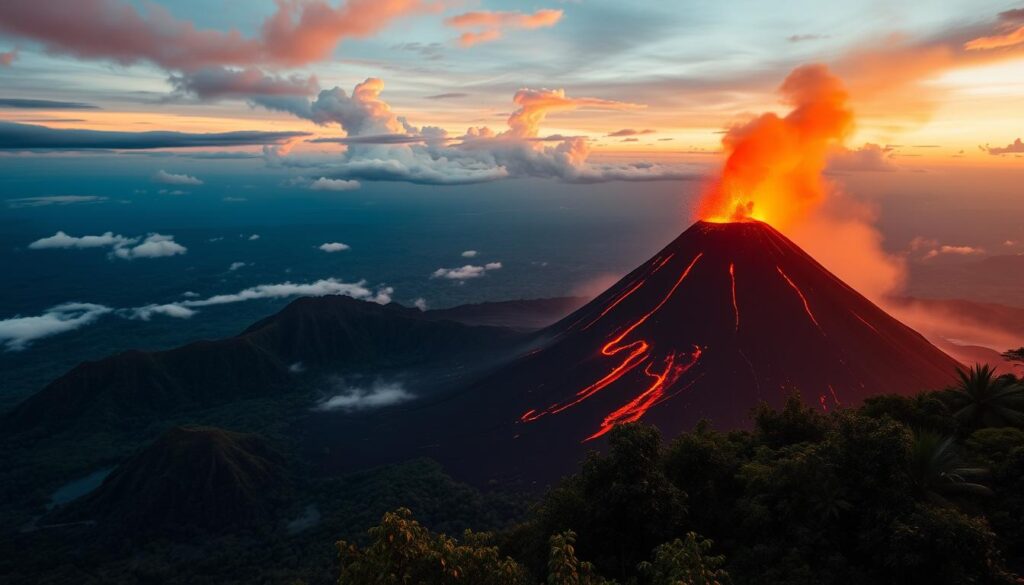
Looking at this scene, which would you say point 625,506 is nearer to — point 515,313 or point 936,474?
point 936,474

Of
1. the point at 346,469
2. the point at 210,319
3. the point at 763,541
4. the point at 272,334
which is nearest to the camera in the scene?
the point at 763,541

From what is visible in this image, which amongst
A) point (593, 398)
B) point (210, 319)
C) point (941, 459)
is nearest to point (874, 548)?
point (941, 459)

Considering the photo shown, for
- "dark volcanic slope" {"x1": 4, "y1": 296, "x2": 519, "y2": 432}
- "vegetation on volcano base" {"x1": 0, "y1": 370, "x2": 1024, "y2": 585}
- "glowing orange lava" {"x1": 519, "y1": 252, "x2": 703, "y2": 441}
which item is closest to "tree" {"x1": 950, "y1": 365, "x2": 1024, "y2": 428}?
"vegetation on volcano base" {"x1": 0, "y1": 370, "x2": 1024, "y2": 585}

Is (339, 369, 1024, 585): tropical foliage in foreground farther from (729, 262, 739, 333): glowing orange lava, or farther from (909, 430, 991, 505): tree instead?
(729, 262, 739, 333): glowing orange lava

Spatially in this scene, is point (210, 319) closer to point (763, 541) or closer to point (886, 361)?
point (886, 361)

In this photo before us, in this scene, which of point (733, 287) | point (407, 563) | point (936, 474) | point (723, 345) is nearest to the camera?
point (407, 563)

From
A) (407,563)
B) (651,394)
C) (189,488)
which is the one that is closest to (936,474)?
(407,563)
